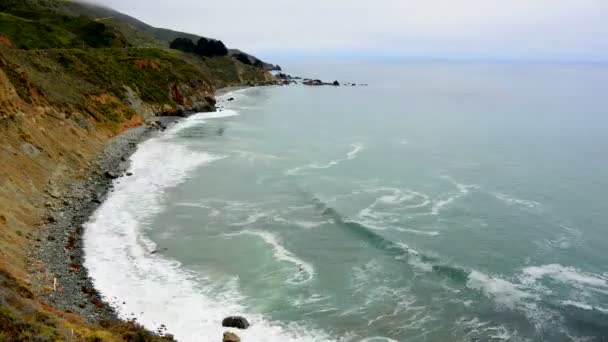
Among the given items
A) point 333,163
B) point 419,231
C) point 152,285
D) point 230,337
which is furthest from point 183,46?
point 230,337

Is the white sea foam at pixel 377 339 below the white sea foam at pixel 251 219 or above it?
below

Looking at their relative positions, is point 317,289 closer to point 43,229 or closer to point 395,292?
point 395,292

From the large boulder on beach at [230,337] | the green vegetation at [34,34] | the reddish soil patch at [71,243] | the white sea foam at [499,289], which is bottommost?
the white sea foam at [499,289]

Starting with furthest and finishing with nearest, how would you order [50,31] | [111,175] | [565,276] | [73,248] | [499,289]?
1. [50,31]
2. [111,175]
3. [73,248]
4. [565,276]
5. [499,289]

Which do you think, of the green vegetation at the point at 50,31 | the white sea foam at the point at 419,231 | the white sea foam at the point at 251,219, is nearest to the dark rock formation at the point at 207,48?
the green vegetation at the point at 50,31

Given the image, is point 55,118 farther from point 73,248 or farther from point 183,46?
point 183,46

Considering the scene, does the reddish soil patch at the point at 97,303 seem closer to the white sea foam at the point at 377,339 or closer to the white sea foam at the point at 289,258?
the white sea foam at the point at 289,258

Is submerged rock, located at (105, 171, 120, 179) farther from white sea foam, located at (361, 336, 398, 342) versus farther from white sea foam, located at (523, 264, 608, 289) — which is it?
white sea foam, located at (523, 264, 608, 289)

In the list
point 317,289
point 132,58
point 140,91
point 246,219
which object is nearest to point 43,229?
point 246,219
